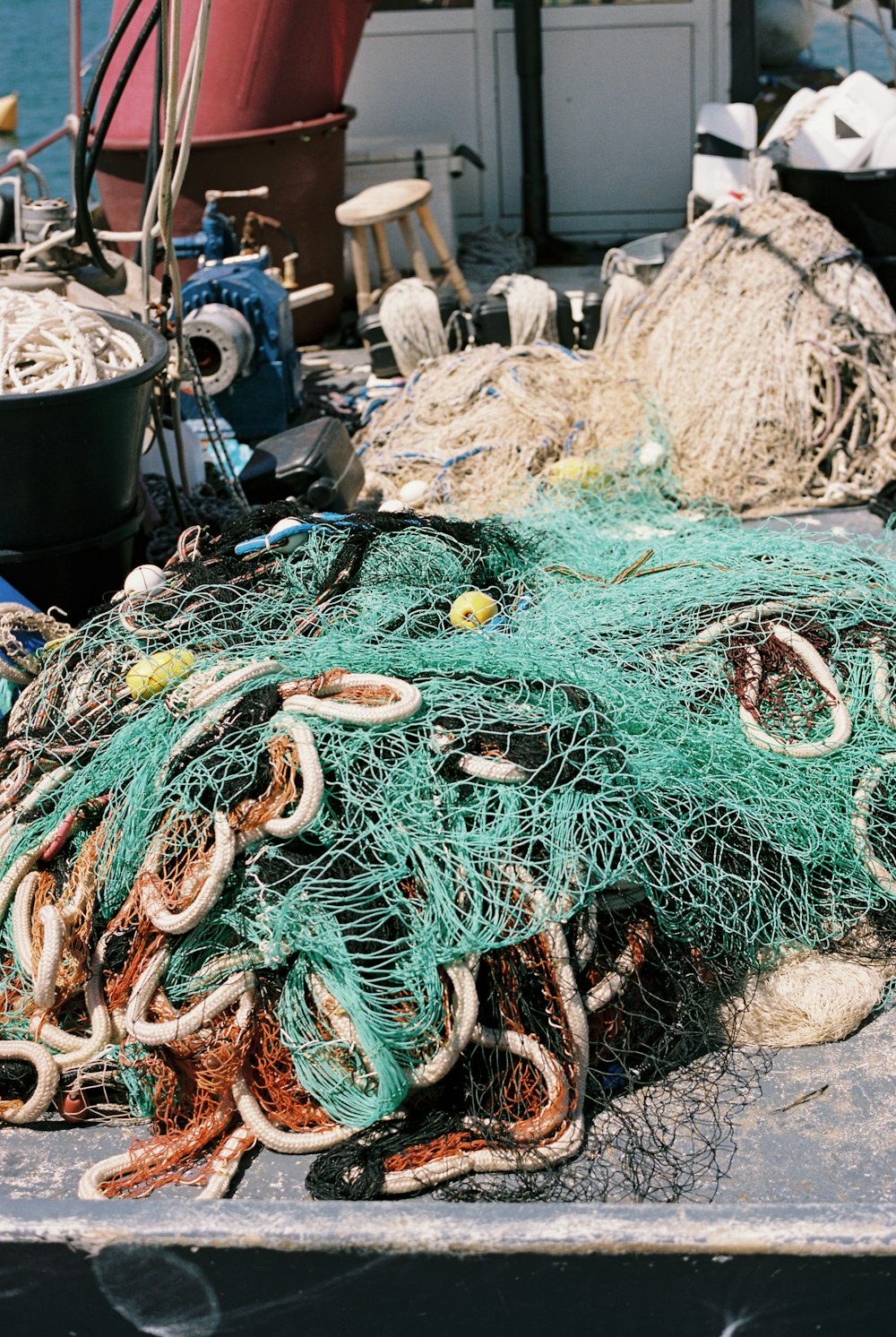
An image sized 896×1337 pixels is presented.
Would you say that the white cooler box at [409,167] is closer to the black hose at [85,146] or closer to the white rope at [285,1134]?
the black hose at [85,146]

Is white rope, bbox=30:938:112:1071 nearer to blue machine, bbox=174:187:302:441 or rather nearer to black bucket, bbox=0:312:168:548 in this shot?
black bucket, bbox=0:312:168:548

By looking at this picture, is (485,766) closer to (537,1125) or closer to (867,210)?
(537,1125)

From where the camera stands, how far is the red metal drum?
289 inches

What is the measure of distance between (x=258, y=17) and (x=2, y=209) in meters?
2.47

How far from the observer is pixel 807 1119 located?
2.35 metres

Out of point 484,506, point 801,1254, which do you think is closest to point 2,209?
point 484,506

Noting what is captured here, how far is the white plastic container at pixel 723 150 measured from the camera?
7.00 metres

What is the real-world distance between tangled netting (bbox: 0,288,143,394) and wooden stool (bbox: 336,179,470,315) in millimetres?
3851

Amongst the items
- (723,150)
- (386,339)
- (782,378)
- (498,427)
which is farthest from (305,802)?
(723,150)

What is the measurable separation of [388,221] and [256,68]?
3.79ft

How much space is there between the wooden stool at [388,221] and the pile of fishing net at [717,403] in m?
2.07

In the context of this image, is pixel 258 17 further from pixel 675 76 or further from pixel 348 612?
pixel 348 612

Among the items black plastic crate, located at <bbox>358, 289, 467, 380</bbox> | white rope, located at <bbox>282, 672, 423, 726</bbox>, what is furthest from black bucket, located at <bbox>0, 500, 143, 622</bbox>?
black plastic crate, located at <bbox>358, 289, 467, 380</bbox>

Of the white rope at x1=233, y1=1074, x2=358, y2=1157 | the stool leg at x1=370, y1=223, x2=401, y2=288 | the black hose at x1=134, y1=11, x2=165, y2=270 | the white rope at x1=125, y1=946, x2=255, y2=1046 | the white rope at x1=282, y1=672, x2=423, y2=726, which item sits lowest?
the white rope at x1=233, y1=1074, x2=358, y2=1157
